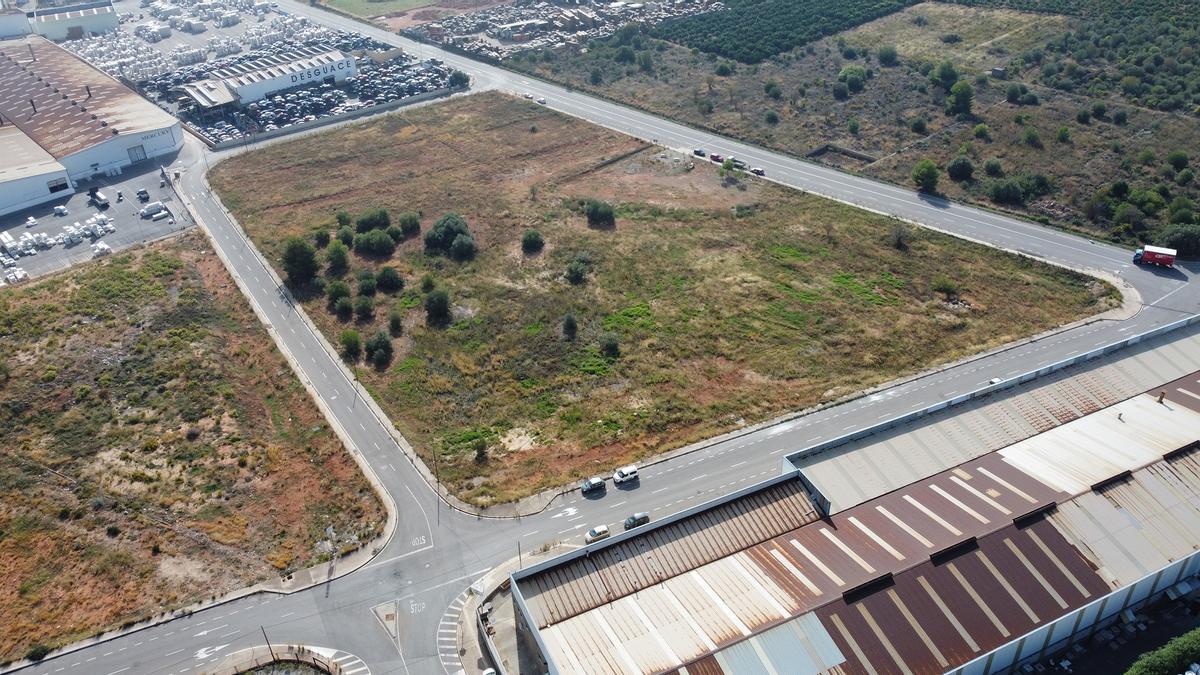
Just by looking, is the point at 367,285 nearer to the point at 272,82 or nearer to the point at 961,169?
the point at 272,82

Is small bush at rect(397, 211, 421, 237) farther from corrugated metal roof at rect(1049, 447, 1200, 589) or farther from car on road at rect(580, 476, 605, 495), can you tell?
corrugated metal roof at rect(1049, 447, 1200, 589)

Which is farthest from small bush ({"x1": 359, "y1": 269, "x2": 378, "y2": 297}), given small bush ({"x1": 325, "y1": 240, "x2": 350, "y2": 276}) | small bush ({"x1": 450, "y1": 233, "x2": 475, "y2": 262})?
small bush ({"x1": 450, "y1": 233, "x2": 475, "y2": 262})

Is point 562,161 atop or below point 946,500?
below

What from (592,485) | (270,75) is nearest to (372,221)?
(592,485)

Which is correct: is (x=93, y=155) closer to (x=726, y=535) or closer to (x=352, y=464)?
(x=352, y=464)

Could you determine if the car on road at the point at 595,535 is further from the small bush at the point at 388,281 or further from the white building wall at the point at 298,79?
the white building wall at the point at 298,79

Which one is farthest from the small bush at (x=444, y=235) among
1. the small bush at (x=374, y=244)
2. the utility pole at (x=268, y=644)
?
the utility pole at (x=268, y=644)

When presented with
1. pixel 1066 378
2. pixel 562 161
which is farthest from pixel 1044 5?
pixel 1066 378
